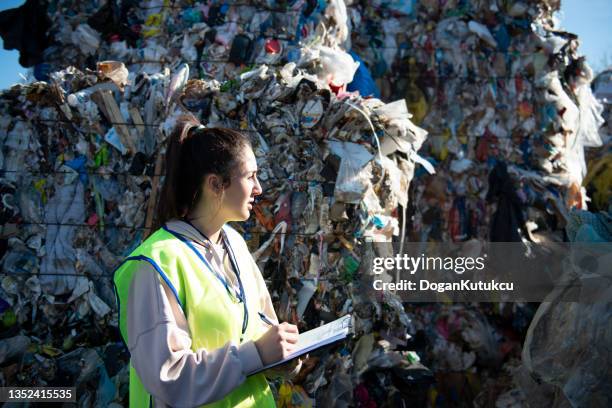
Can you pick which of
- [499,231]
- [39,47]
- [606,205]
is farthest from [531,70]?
[39,47]

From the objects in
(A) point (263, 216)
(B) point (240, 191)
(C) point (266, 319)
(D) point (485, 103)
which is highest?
(B) point (240, 191)

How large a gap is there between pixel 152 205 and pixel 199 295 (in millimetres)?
1828

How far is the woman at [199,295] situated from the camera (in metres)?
1.28

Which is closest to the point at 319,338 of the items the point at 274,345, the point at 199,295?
the point at 274,345

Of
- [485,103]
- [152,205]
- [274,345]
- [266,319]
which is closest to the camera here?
[274,345]

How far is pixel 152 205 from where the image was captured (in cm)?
310

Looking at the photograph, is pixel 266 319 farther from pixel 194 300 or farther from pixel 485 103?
pixel 485 103

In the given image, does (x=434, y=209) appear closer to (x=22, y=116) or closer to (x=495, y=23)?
(x=495, y=23)

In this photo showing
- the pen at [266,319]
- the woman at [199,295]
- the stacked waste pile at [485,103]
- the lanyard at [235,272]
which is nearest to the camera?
the woman at [199,295]

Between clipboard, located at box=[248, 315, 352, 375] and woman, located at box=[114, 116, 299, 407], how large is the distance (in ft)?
0.07

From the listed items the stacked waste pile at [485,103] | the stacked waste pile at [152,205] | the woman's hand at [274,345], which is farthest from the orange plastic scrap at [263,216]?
the stacked waste pile at [485,103]

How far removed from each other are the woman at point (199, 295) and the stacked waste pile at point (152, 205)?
4.80ft

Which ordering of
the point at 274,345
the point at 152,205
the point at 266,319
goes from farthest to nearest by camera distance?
the point at 152,205 → the point at 266,319 → the point at 274,345

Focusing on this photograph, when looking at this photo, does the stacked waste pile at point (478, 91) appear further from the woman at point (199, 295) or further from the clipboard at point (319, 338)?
the woman at point (199, 295)
